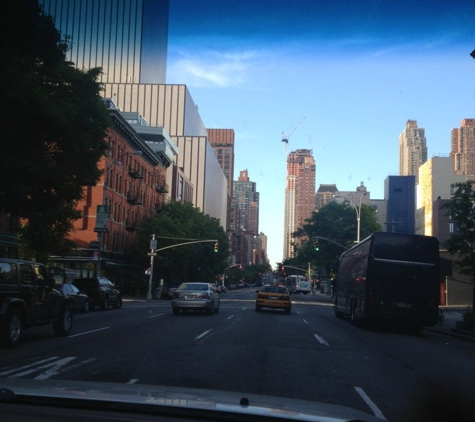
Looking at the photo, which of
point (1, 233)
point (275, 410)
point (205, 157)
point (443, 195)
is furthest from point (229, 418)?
point (205, 157)

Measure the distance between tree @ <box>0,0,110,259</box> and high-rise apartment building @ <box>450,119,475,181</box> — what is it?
152 metres

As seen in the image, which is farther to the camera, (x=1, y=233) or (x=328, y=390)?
(x=1, y=233)

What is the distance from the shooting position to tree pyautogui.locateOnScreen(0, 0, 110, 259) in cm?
1895

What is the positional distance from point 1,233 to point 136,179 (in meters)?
29.5

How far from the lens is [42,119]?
19.9m

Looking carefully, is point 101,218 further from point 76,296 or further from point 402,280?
point 402,280

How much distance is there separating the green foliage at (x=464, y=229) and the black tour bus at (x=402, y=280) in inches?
65.2

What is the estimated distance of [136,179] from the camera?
66250mm

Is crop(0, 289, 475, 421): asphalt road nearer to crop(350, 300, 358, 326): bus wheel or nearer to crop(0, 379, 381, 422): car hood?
crop(0, 379, 381, 422): car hood

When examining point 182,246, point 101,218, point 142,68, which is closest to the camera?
point 101,218

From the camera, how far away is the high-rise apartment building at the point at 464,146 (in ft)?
549

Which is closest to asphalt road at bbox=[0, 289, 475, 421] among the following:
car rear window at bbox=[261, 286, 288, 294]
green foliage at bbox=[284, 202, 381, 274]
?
car rear window at bbox=[261, 286, 288, 294]

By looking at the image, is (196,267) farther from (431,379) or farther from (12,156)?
(431,379)

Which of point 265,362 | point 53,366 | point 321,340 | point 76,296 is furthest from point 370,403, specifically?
point 76,296
